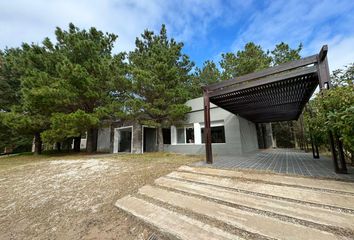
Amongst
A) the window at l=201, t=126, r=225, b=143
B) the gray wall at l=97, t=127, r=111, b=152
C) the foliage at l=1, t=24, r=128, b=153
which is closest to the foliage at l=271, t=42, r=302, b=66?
the window at l=201, t=126, r=225, b=143

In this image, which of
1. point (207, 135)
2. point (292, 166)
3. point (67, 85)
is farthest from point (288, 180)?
point (67, 85)

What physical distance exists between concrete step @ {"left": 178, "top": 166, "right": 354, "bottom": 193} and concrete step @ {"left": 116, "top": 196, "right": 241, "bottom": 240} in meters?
2.01

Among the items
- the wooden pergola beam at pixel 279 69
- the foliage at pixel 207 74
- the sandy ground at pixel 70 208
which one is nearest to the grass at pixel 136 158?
the sandy ground at pixel 70 208

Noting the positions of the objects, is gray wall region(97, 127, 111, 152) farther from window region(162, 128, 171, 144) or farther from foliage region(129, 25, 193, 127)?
foliage region(129, 25, 193, 127)

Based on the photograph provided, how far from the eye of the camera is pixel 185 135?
1145 cm

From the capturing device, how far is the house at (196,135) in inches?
367

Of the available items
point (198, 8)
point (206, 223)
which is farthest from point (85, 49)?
point (206, 223)

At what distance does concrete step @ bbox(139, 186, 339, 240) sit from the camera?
1864 millimetres

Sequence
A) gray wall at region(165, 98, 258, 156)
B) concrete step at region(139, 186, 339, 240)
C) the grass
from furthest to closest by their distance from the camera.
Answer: gray wall at region(165, 98, 258, 156)
the grass
concrete step at region(139, 186, 339, 240)

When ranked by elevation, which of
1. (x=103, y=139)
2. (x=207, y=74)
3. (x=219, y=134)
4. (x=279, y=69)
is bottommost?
(x=103, y=139)

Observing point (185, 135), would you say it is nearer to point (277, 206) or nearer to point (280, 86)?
point (280, 86)

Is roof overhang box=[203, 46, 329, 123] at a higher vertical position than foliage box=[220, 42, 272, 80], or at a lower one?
lower

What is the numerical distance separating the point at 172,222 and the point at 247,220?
1.15m

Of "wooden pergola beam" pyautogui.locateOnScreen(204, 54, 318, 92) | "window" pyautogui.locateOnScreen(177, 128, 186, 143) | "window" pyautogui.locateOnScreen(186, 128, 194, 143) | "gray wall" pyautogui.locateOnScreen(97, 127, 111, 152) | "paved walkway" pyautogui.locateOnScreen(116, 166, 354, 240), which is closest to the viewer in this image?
"paved walkway" pyautogui.locateOnScreen(116, 166, 354, 240)
